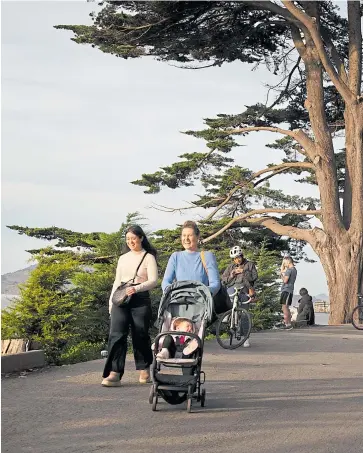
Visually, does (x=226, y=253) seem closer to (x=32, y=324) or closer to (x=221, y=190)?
(x=221, y=190)

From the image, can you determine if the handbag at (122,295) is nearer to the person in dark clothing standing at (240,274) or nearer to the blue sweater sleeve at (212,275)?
the blue sweater sleeve at (212,275)

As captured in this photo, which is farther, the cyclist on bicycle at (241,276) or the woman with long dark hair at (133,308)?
the cyclist on bicycle at (241,276)

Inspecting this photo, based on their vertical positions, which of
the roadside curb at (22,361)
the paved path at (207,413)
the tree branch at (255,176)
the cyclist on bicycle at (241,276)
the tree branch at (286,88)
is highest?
the tree branch at (286,88)

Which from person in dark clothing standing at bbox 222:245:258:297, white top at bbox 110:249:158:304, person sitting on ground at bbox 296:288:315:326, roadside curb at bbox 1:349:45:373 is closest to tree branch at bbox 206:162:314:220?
person sitting on ground at bbox 296:288:315:326

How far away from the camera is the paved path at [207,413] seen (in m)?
7.34

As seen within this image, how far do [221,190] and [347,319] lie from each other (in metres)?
7.03

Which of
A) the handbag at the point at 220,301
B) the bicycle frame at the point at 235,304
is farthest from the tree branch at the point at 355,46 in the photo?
the handbag at the point at 220,301

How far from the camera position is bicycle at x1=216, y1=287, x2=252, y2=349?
51.7 feet

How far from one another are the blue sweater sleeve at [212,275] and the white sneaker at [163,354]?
877 millimetres

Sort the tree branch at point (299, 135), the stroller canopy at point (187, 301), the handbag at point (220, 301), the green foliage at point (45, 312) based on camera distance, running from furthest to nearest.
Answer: the tree branch at point (299, 135) < the green foliage at point (45, 312) < the handbag at point (220, 301) < the stroller canopy at point (187, 301)

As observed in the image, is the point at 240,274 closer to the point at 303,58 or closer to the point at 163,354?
the point at 163,354

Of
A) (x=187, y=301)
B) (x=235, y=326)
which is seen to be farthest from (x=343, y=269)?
(x=187, y=301)

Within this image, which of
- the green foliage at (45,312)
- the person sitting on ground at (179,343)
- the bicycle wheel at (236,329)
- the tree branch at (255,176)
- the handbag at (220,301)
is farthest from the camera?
the tree branch at (255,176)

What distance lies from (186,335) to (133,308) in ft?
5.66
